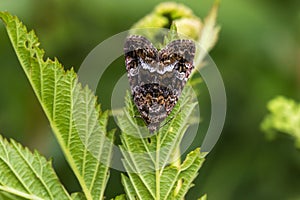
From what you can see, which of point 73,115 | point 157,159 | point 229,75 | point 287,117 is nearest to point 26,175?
point 73,115

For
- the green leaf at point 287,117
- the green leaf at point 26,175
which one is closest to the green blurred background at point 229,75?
the green leaf at point 287,117

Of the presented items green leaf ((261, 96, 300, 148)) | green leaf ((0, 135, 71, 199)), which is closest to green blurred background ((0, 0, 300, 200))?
green leaf ((261, 96, 300, 148))

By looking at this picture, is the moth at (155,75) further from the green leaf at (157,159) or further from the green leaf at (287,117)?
the green leaf at (287,117)

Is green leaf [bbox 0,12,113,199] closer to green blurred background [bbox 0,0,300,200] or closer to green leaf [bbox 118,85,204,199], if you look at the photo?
green leaf [bbox 118,85,204,199]

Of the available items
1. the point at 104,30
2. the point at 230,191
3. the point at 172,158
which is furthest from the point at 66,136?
the point at 104,30

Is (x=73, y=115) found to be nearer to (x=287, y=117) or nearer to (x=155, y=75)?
(x=155, y=75)

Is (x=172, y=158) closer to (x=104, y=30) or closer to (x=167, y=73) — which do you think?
(x=167, y=73)
